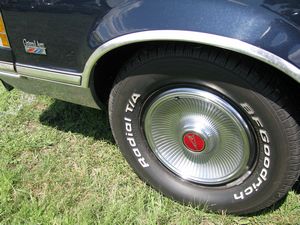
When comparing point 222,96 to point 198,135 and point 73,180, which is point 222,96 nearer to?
point 198,135

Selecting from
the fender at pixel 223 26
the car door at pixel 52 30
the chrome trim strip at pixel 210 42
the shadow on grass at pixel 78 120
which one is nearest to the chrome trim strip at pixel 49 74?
the car door at pixel 52 30

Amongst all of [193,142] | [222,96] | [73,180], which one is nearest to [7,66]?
[73,180]

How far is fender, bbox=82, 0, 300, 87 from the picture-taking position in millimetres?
1565

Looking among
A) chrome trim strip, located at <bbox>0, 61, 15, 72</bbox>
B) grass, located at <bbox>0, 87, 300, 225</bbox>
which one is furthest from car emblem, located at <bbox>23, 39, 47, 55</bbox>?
grass, located at <bbox>0, 87, 300, 225</bbox>

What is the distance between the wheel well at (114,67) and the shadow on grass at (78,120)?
627 mm

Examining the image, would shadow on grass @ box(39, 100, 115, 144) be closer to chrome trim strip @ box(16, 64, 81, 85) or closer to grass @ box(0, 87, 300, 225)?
grass @ box(0, 87, 300, 225)

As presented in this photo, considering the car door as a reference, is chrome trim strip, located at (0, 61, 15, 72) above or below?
below

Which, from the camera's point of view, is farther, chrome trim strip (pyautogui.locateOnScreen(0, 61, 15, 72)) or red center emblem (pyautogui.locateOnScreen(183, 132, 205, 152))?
chrome trim strip (pyautogui.locateOnScreen(0, 61, 15, 72))

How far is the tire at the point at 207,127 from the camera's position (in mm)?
1771

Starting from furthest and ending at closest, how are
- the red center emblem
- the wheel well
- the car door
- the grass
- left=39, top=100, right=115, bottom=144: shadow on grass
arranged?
left=39, top=100, right=115, bottom=144: shadow on grass
the grass
the red center emblem
the car door
the wheel well

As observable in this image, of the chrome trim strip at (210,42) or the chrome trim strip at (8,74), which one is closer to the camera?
the chrome trim strip at (210,42)

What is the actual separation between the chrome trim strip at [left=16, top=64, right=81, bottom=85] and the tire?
216 millimetres

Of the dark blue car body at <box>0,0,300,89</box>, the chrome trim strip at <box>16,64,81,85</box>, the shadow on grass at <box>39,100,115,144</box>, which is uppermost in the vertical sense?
the dark blue car body at <box>0,0,300,89</box>

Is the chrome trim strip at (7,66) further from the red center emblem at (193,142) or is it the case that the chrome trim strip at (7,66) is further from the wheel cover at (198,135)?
the red center emblem at (193,142)
